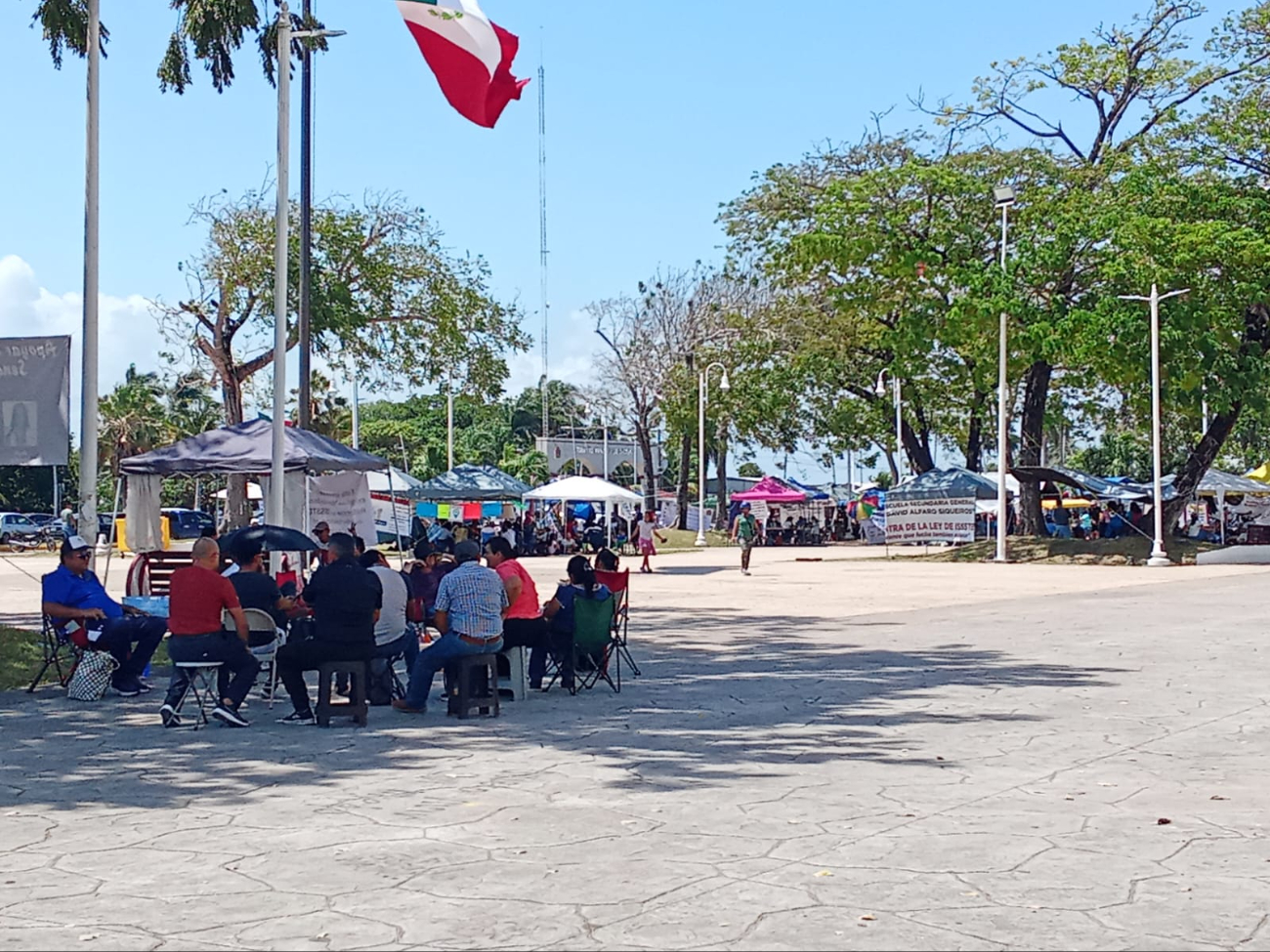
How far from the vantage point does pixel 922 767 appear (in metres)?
9.27

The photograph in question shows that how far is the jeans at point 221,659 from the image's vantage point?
10953mm

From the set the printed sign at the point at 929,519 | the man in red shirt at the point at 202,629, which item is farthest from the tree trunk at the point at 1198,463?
the man in red shirt at the point at 202,629

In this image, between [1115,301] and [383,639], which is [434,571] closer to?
[383,639]

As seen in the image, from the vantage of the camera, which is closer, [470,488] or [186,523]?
[470,488]

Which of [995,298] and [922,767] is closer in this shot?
[922,767]

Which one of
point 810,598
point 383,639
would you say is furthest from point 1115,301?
point 383,639

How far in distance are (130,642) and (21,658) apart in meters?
2.53

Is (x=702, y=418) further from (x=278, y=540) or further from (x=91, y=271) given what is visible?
(x=278, y=540)

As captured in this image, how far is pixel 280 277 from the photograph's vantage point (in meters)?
18.9

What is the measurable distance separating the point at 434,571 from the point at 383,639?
129 inches

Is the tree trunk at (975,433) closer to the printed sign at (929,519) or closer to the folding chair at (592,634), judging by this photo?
the printed sign at (929,519)

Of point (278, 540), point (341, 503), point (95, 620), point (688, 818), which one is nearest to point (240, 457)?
point (278, 540)

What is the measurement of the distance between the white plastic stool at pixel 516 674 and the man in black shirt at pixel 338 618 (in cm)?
170

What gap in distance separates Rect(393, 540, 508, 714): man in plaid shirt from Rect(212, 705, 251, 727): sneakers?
4.28 feet
